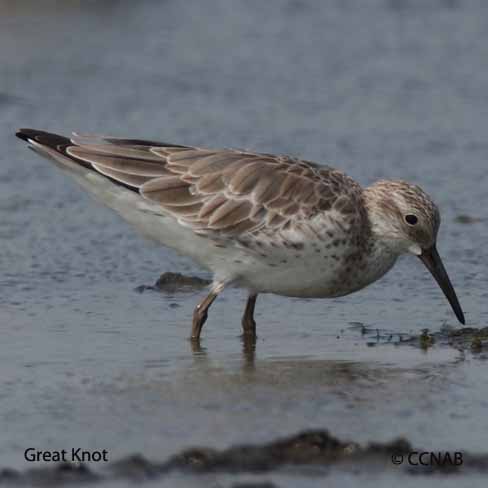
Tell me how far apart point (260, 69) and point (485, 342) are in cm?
802

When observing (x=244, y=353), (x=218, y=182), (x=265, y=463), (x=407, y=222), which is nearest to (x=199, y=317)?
(x=244, y=353)

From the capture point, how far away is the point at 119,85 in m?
15.4

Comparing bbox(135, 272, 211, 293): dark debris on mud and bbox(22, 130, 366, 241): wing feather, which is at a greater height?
bbox(22, 130, 366, 241): wing feather

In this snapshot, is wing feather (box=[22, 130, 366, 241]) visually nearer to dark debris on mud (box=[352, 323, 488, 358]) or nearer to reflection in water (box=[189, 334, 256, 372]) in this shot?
reflection in water (box=[189, 334, 256, 372])

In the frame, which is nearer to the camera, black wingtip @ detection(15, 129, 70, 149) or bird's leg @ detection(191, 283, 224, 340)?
bird's leg @ detection(191, 283, 224, 340)

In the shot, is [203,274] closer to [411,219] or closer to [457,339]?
[411,219]

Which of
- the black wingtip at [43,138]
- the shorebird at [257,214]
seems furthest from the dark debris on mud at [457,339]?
the black wingtip at [43,138]

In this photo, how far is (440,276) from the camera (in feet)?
29.8

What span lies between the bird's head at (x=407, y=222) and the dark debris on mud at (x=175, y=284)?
1.65 meters

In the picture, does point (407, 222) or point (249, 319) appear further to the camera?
point (407, 222)

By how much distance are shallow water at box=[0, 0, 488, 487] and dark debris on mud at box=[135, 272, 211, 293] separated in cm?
20

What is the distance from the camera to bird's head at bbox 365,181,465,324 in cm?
893

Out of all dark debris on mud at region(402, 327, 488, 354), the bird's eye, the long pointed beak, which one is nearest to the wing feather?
the bird's eye

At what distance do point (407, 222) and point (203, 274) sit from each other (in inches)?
81.9
